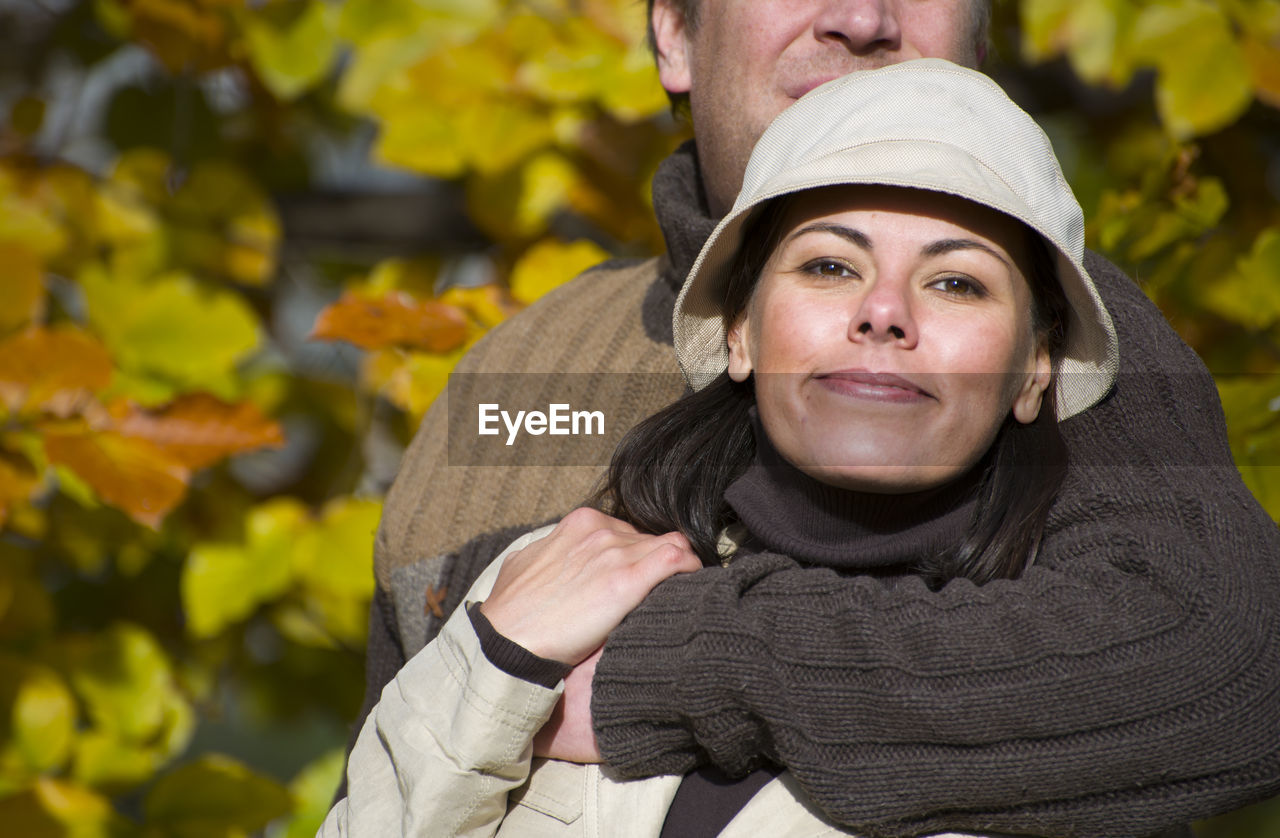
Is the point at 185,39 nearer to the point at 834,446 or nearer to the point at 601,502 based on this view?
the point at 601,502

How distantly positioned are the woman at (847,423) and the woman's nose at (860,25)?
0.28 m

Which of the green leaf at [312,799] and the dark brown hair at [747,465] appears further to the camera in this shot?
the green leaf at [312,799]

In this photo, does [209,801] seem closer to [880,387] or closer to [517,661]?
[517,661]

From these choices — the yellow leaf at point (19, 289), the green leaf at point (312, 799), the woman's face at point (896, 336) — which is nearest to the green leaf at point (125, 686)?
the green leaf at point (312, 799)

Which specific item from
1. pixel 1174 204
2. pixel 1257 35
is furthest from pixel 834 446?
pixel 1257 35

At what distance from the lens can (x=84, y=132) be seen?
3018mm

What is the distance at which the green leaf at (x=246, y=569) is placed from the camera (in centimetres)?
231

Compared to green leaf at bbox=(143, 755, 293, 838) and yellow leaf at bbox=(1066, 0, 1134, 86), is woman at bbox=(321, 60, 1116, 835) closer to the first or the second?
yellow leaf at bbox=(1066, 0, 1134, 86)

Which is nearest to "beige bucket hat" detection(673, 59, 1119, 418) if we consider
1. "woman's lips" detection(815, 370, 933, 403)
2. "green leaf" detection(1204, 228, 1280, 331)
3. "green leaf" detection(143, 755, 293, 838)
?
"woman's lips" detection(815, 370, 933, 403)

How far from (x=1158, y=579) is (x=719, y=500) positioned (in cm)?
44

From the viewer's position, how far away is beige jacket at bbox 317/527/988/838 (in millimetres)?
1133

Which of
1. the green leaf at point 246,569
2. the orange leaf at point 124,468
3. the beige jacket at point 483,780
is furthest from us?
the green leaf at point 246,569

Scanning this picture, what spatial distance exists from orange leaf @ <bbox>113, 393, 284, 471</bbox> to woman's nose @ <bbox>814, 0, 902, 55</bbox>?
112 cm

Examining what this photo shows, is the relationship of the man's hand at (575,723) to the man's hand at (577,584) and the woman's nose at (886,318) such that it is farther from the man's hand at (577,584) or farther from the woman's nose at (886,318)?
the woman's nose at (886,318)
